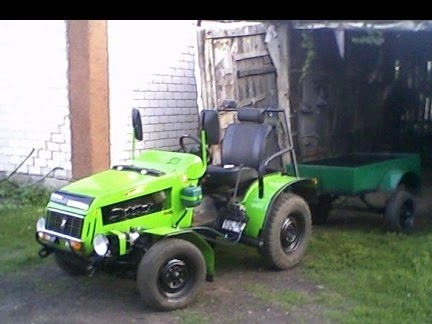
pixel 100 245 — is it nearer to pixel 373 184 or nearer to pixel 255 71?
pixel 373 184

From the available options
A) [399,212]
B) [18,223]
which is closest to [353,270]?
[399,212]

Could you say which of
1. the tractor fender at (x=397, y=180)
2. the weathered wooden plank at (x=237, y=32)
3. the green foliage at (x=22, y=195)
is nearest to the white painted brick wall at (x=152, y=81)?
the weathered wooden plank at (x=237, y=32)

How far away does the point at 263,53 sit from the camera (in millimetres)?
8664

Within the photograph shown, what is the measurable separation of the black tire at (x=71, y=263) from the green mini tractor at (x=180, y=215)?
0.01 metres

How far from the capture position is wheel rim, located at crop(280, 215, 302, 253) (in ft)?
19.2

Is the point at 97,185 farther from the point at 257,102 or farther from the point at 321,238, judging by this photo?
the point at 257,102

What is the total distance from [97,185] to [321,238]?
8.68ft

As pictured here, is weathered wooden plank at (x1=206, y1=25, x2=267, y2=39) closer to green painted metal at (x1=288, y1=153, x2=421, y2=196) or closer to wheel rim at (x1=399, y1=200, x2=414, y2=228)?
green painted metal at (x1=288, y1=153, x2=421, y2=196)

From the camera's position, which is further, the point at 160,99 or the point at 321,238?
the point at 160,99

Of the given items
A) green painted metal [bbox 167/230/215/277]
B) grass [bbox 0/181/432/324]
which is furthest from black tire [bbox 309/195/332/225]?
green painted metal [bbox 167/230/215/277]

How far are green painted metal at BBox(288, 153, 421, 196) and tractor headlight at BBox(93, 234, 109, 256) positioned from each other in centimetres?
261

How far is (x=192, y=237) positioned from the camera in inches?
204

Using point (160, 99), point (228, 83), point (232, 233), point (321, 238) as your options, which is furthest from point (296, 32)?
point (232, 233)

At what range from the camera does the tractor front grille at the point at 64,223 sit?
16.0ft
